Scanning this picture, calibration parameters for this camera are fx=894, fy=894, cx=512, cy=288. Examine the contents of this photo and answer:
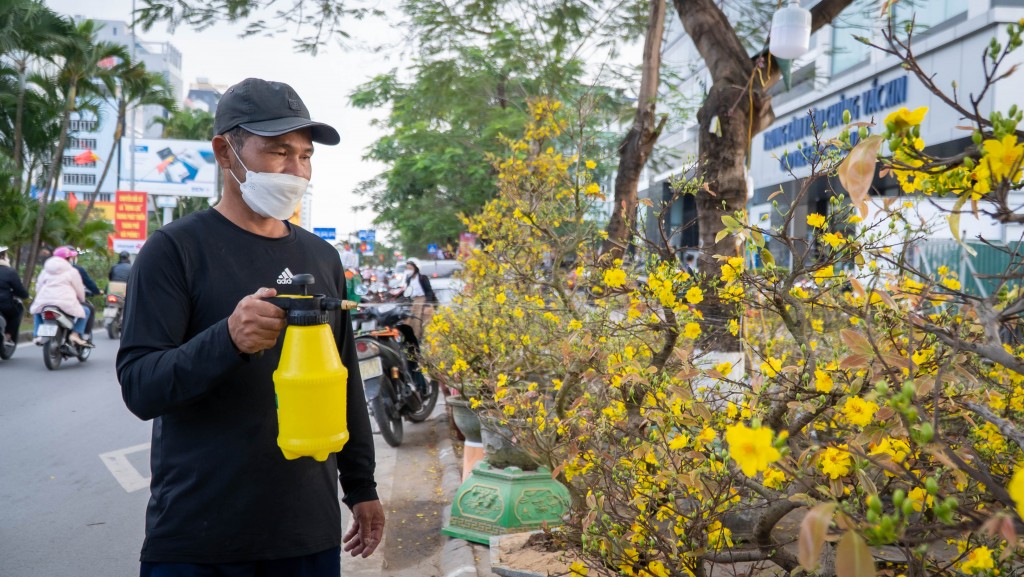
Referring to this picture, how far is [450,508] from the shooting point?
16.9 feet

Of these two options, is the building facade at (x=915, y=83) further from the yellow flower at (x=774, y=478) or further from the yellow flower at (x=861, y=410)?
the yellow flower at (x=861, y=410)

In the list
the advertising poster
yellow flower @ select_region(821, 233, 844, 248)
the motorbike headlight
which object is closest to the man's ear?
yellow flower @ select_region(821, 233, 844, 248)

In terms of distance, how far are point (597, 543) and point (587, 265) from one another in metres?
2.22

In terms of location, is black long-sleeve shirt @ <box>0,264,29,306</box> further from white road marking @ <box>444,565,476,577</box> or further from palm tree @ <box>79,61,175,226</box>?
palm tree @ <box>79,61,175,226</box>

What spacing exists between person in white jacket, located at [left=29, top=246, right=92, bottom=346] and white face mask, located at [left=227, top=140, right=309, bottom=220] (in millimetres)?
10120

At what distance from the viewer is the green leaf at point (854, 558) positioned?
3.73 feet

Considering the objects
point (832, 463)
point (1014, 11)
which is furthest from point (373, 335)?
point (1014, 11)

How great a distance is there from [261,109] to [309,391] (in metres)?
0.77

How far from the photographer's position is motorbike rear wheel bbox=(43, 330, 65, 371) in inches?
434

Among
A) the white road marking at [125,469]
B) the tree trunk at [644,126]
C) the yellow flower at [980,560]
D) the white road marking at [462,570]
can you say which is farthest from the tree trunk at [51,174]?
the yellow flower at [980,560]

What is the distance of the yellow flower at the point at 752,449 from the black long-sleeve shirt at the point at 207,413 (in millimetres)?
1069

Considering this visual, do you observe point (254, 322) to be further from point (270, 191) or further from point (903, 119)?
point (903, 119)

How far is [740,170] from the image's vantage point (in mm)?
5996

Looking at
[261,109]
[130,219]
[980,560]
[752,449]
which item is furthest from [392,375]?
[130,219]
